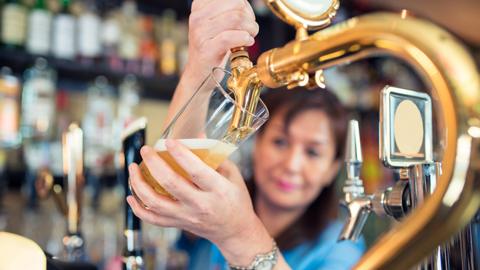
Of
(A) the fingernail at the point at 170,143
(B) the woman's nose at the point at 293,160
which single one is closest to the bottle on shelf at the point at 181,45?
(B) the woman's nose at the point at 293,160

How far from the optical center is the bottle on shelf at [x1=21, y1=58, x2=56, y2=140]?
1.74 meters

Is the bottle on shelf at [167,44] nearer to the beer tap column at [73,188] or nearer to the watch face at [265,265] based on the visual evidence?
the beer tap column at [73,188]

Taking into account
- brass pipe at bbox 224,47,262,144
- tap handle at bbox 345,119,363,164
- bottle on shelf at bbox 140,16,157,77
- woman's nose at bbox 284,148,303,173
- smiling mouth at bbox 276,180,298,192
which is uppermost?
bottle on shelf at bbox 140,16,157,77

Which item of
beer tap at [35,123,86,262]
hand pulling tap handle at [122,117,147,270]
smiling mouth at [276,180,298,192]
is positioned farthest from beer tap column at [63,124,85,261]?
smiling mouth at [276,180,298,192]

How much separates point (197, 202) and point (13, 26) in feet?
4.55

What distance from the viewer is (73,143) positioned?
87 centimetres

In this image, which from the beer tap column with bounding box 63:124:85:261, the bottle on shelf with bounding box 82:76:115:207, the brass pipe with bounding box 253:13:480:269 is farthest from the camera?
the bottle on shelf with bounding box 82:76:115:207

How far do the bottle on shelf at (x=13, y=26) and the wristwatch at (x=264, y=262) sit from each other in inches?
51.5

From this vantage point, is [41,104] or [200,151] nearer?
[200,151]

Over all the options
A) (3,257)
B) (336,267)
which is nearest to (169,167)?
(3,257)

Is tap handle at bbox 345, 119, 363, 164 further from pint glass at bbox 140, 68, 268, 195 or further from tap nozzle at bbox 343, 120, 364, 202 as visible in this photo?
pint glass at bbox 140, 68, 268, 195

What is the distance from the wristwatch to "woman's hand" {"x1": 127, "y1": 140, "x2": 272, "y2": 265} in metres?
0.02

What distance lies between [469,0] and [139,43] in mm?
1943

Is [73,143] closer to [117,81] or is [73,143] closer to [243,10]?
[243,10]
